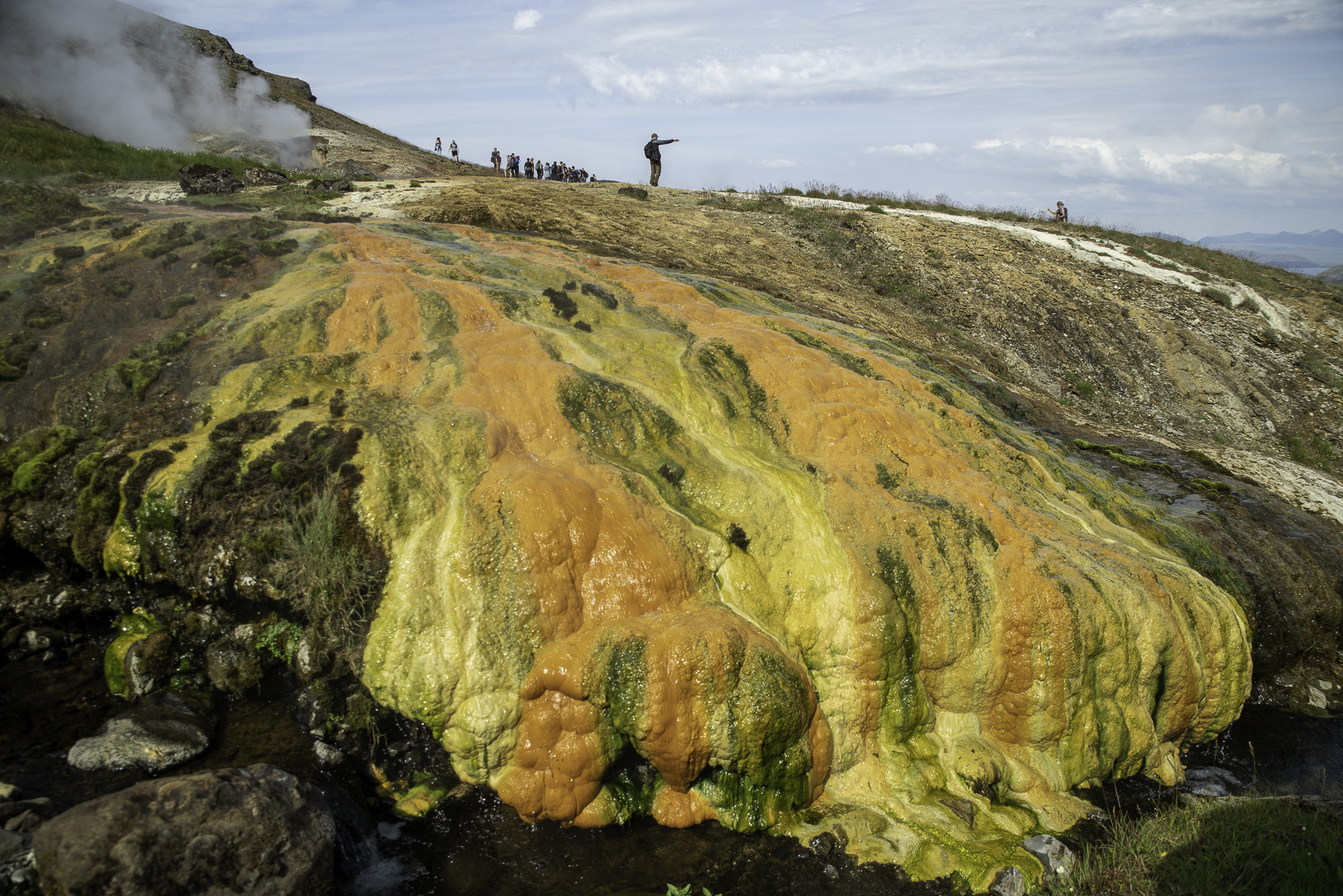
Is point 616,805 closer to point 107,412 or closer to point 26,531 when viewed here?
point 26,531

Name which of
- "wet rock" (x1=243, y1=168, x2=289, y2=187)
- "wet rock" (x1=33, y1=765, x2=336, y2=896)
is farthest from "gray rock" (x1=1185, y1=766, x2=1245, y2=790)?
"wet rock" (x1=243, y1=168, x2=289, y2=187)

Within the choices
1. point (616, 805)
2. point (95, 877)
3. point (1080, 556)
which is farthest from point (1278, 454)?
point (95, 877)

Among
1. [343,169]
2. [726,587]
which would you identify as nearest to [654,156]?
[343,169]

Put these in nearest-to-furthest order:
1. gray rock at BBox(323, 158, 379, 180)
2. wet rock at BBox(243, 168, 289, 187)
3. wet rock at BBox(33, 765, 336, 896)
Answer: wet rock at BBox(33, 765, 336, 896), wet rock at BBox(243, 168, 289, 187), gray rock at BBox(323, 158, 379, 180)

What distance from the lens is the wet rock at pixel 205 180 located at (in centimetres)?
1725

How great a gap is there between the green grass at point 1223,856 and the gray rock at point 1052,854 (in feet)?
0.37

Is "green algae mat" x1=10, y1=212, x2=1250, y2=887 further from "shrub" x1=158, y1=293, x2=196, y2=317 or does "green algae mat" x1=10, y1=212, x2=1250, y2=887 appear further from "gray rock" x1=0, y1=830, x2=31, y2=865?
"gray rock" x1=0, y1=830, x2=31, y2=865

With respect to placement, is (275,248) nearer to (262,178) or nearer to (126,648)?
(126,648)

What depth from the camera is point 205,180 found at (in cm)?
1747

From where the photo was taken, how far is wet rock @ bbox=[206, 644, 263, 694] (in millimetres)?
6863

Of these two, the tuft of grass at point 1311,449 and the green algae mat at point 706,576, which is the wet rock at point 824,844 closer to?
the green algae mat at point 706,576

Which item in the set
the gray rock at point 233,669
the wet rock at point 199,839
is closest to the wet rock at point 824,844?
the wet rock at point 199,839

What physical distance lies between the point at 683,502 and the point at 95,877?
19.0ft

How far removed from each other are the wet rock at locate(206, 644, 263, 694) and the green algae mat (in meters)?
0.60
